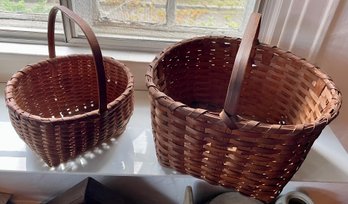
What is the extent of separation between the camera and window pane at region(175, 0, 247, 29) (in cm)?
80

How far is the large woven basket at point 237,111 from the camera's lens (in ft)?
1.61

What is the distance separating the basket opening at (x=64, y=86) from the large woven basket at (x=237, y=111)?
135 millimetres

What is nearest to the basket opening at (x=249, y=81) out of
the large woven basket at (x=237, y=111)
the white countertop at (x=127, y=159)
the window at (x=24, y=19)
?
the large woven basket at (x=237, y=111)

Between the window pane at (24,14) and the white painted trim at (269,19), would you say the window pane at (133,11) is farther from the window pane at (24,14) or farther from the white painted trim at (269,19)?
the white painted trim at (269,19)

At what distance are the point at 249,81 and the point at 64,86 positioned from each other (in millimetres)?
418

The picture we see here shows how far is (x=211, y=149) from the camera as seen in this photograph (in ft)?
1.74

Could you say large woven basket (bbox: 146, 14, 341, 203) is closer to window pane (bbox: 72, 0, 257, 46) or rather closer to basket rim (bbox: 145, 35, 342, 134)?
basket rim (bbox: 145, 35, 342, 134)

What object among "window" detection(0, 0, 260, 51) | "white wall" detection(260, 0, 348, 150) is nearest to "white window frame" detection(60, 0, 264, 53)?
"window" detection(0, 0, 260, 51)

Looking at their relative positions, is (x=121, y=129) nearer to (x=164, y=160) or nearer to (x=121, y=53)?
(x=164, y=160)

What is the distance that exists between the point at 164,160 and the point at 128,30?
0.37 metres

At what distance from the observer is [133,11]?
2.67 ft

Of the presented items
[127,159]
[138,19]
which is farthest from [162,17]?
[127,159]

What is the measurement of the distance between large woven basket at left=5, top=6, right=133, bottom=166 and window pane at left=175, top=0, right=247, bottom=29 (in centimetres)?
23

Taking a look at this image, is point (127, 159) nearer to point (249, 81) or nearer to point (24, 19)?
point (249, 81)
